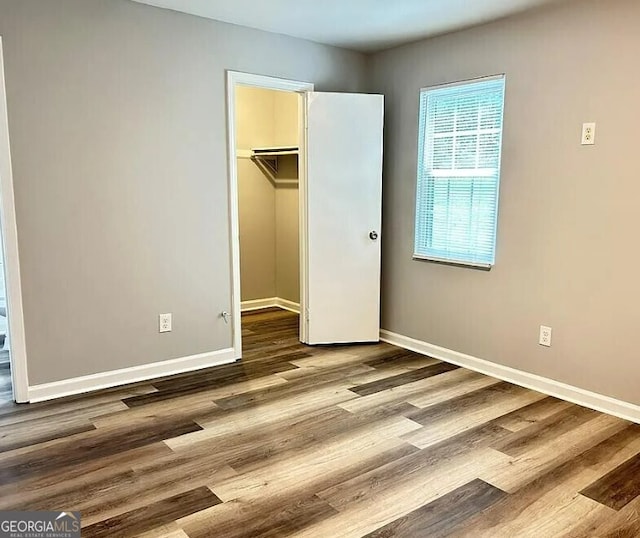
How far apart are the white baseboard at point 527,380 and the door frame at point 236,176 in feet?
2.97

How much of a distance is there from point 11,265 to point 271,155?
2.88 metres

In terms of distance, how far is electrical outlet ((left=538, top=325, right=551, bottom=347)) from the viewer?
3320 millimetres

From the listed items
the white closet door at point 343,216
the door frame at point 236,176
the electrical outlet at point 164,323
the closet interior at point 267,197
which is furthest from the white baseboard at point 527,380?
the electrical outlet at point 164,323

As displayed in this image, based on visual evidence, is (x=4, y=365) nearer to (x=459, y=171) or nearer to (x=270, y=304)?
(x=270, y=304)

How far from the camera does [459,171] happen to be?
373 cm

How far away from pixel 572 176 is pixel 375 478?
208 cm

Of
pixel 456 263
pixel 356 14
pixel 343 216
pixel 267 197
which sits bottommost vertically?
pixel 456 263

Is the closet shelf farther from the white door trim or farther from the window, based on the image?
the white door trim

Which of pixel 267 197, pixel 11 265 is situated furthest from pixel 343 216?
pixel 11 265

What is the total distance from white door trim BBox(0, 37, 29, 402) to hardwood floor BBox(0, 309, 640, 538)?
20 cm

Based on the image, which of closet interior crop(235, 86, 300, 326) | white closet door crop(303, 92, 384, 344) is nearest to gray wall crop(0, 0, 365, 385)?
white closet door crop(303, 92, 384, 344)

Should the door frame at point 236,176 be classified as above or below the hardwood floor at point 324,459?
above

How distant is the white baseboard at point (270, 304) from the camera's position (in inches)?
217

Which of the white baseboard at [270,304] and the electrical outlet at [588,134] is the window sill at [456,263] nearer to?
the electrical outlet at [588,134]
